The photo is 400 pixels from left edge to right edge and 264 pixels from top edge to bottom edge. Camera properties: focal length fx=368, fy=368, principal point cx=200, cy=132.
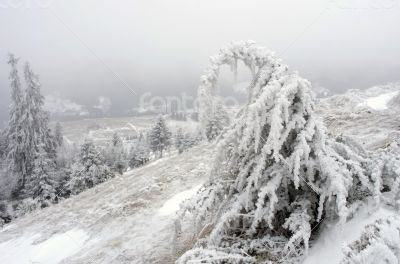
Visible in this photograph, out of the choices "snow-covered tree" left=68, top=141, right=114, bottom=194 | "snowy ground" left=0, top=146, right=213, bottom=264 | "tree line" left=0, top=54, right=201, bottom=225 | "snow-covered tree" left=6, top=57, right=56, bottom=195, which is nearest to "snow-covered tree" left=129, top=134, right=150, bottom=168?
"tree line" left=0, top=54, right=201, bottom=225

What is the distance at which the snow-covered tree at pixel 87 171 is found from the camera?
40.9 meters

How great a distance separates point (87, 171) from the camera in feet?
136

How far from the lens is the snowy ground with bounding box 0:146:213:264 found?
777 centimetres

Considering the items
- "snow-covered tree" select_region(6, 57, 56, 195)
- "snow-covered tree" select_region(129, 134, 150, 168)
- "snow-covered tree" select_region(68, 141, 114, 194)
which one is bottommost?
"snow-covered tree" select_region(129, 134, 150, 168)

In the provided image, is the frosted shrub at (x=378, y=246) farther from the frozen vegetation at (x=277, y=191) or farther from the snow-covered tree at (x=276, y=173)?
the snow-covered tree at (x=276, y=173)

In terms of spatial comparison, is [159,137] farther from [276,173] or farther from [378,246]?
[378,246]

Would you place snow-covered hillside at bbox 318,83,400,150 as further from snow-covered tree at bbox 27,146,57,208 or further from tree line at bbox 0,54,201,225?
snow-covered tree at bbox 27,146,57,208

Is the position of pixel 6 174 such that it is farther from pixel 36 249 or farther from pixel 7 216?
pixel 36 249

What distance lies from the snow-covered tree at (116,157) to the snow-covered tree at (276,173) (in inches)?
1962

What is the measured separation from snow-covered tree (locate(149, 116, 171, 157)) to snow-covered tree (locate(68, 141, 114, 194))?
22.4 meters

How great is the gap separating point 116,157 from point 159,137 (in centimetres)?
1008

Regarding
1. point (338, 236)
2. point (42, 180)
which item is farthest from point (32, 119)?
point (338, 236)

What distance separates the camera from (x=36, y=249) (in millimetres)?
9656

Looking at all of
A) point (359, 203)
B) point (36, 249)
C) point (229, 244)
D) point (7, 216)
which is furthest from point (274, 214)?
point (7, 216)
